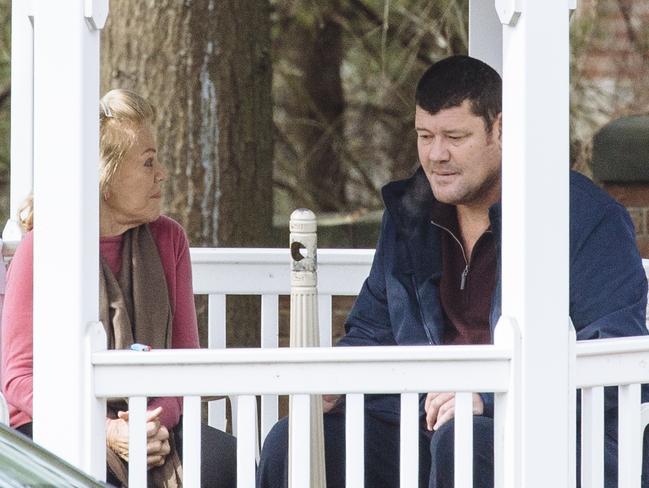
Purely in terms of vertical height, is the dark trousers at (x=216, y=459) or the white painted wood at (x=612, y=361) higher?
the white painted wood at (x=612, y=361)

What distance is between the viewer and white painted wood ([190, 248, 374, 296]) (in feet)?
18.0

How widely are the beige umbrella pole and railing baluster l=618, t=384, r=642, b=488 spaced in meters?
0.76

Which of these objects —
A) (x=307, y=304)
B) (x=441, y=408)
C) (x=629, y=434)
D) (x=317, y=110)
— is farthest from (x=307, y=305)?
(x=317, y=110)

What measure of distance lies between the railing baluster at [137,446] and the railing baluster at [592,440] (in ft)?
3.31

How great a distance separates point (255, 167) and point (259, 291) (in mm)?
1417

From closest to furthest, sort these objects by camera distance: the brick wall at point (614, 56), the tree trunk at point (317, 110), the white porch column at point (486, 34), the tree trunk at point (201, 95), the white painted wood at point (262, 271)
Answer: the white porch column at point (486, 34) < the white painted wood at point (262, 271) < the tree trunk at point (201, 95) < the brick wall at point (614, 56) < the tree trunk at point (317, 110)

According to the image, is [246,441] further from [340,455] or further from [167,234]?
[167,234]

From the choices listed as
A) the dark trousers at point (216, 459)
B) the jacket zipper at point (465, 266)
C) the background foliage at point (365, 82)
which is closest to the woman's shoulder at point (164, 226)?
the dark trousers at point (216, 459)

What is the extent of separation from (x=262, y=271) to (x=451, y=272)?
1.23 metres

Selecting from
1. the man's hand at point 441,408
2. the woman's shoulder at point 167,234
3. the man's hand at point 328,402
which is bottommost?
the man's hand at point 328,402

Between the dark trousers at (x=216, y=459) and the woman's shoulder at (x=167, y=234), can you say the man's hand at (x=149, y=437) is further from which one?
the woman's shoulder at (x=167, y=234)

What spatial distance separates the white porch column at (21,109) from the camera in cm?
554

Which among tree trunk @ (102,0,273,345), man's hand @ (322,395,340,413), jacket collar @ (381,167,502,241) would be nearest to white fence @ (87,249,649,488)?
man's hand @ (322,395,340,413)

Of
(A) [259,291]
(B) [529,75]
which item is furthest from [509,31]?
(A) [259,291]
